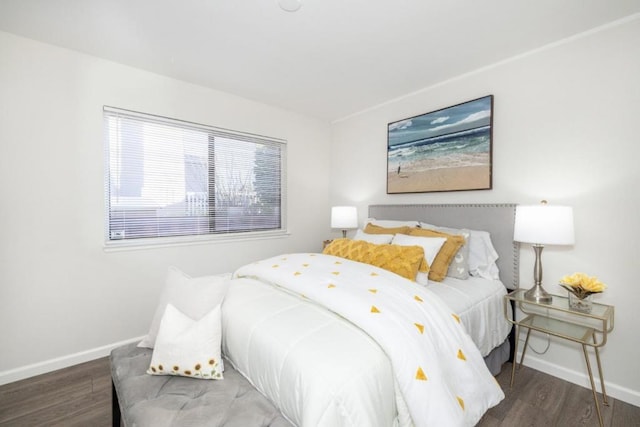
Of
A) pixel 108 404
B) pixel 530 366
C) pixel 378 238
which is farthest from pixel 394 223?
pixel 108 404

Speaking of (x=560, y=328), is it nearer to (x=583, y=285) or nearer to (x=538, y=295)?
(x=538, y=295)

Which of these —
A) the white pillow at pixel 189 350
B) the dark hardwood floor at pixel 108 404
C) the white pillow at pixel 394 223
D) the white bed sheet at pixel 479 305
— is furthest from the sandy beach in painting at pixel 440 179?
the white pillow at pixel 189 350

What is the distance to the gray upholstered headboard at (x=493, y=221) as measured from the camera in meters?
2.38

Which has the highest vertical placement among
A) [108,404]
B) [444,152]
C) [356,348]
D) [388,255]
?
[444,152]

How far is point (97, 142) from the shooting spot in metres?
2.44

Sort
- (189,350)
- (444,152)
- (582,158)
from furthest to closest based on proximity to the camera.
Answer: (444,152), (582,158), (189,350)

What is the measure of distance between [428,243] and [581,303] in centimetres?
98

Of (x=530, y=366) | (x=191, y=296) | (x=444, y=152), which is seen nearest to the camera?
(x=191, y=296)

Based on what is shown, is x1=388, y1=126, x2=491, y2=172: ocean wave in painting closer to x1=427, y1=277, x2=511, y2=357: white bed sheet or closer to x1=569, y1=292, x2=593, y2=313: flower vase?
x1=427, y1=277, x2=511, y2=357: white bed sheet

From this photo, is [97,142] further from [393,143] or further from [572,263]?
[572,263]

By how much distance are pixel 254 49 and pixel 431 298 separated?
2199 mm

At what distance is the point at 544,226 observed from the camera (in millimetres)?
1916

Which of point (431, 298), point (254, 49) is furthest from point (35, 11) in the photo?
point (431, 298)

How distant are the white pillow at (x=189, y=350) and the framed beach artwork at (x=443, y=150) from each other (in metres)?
2.38
